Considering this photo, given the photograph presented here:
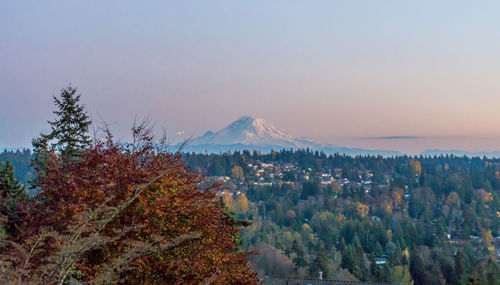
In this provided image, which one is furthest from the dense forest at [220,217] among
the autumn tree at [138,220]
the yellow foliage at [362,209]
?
the yellow foliage at [362,209]

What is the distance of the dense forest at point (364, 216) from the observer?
4950 centimetres

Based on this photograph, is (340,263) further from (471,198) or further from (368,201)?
(471,198)

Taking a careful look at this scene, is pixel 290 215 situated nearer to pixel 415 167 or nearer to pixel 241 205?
pixel 241 205

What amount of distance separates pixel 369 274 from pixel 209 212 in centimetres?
3725

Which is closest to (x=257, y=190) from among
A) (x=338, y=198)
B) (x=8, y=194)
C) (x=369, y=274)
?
(x=338, y=198)

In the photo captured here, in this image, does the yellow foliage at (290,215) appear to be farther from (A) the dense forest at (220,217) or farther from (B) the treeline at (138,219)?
(B) the treeline at (138,219)

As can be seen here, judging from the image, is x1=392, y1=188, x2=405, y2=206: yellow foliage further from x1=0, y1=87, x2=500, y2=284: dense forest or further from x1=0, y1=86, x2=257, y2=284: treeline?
x1=0, y1=86, x2=257, y2=284: treeline

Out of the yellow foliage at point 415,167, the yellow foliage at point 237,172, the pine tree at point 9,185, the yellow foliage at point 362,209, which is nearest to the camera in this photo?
the pine tree at point 9,185

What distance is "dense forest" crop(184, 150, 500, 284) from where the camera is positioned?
49.5 meters

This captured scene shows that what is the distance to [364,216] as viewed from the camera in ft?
297

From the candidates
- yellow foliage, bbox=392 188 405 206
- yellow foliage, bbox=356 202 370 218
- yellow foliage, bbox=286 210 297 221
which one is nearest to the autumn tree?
yellow foliage, bbox=286 210 297 221

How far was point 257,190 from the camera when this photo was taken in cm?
11325

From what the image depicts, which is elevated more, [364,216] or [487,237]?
[364,216]

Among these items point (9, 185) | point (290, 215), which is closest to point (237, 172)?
point (290, 215)
